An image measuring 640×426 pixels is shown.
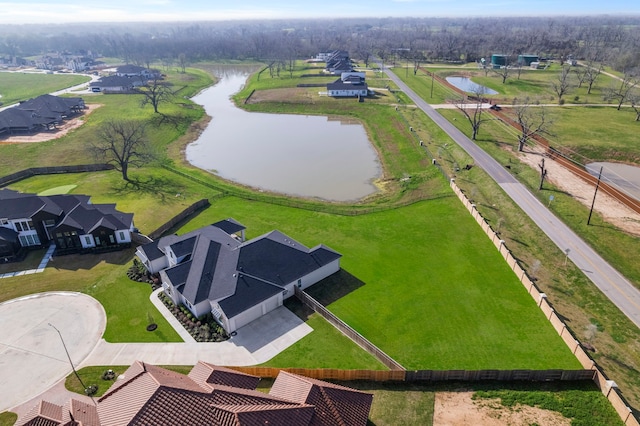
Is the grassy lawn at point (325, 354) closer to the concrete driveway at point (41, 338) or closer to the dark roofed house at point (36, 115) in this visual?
the concrete driveway at point (41, 338)

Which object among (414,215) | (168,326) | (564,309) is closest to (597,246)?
(564,309)

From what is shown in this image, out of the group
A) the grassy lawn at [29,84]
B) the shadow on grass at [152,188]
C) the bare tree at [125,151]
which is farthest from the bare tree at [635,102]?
the grassy lawn at [29,84]

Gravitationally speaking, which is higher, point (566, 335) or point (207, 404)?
point (207, 404)

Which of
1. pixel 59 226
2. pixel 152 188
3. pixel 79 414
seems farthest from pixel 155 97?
pixel 79 414

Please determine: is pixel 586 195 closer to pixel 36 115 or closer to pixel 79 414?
pixel 79 414

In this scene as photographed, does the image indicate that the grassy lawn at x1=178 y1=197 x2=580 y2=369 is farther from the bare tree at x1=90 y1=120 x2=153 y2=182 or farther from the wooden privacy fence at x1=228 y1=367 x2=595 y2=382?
the bare tree at x1=90 y1=120 x2=153 y2=182

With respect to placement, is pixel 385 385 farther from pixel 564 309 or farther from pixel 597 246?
pixel 597 246
